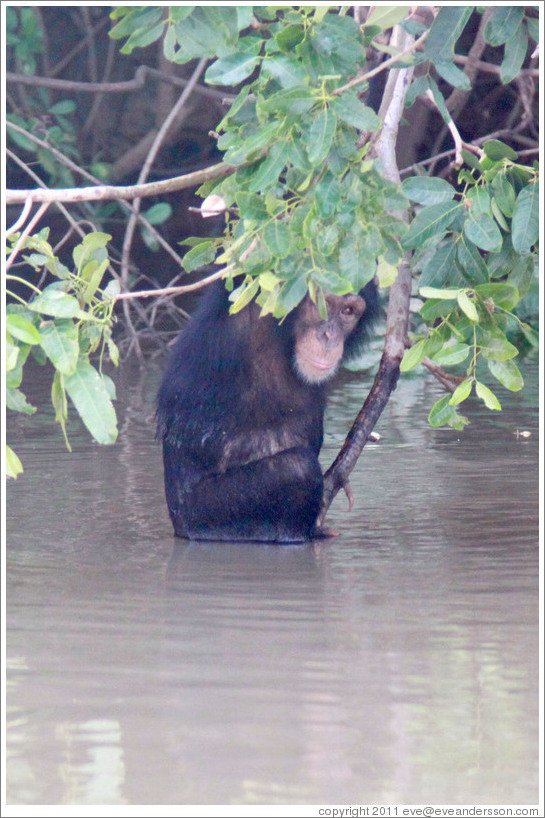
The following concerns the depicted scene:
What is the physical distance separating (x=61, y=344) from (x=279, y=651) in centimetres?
94

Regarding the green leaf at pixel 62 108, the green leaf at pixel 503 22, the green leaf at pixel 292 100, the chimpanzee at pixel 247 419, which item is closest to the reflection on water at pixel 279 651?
the chimpanzee at pixel 247 419

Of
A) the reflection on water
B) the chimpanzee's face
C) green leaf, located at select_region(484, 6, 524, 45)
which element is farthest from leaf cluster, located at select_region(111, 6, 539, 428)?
the reflection on water

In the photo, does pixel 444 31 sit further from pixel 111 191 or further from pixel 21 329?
pixel 21 329

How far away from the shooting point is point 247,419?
182 inches

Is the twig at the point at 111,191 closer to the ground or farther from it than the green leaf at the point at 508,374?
farther from it

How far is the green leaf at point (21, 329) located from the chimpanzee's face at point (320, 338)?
5.34 ft

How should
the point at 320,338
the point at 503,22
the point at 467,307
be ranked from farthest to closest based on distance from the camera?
1. the point at 320,338
2. the point at 503,22
3. the point at 467,307

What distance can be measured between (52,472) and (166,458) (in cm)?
116

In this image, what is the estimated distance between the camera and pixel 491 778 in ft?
7.94

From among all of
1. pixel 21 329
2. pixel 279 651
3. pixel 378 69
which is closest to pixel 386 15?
pixel 378 69

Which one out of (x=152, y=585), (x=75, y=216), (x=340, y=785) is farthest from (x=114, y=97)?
(x=340, y=785)

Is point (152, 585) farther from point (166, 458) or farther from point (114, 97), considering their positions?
point (114, 97)

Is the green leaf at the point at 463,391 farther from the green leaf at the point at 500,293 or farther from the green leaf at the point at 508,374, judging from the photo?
the green leaf at the point at 500,293

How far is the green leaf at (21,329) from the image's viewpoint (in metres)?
3.06
